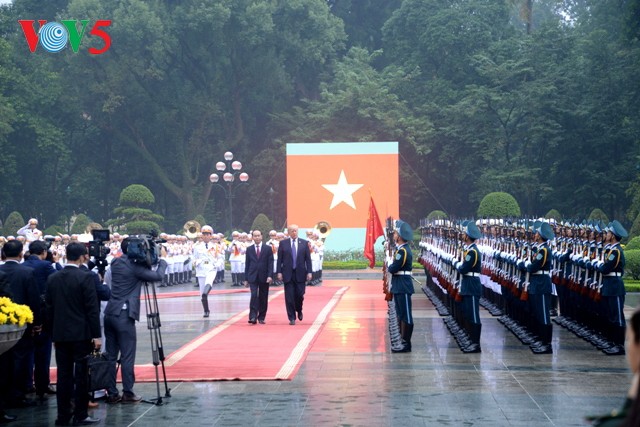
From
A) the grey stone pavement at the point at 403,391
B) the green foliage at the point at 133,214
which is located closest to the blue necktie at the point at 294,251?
the grey stone pavement at the point at 403,391

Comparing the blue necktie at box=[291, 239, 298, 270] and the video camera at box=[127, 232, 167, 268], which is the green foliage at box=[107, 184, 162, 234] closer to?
the blue necktie at box=[291, 239, 298, 270]

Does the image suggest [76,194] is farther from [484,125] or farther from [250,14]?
[484,125]

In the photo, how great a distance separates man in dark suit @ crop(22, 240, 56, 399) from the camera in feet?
39.7

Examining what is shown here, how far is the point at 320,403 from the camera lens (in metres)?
11.2

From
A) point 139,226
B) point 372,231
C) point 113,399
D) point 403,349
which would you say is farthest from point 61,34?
point 113,399

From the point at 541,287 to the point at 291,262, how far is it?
6792 millimetres

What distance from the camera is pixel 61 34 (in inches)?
2480

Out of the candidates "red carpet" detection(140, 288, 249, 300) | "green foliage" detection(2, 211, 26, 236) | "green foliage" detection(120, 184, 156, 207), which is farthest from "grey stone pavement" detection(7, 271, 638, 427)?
"green foliage" detection(2, 211, 26, 236)

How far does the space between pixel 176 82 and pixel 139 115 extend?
3188 mm

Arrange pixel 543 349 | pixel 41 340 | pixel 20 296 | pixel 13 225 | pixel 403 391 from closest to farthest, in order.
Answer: pixel 20 296 → pixel 403 391 → pixel 41 340 → pixel 543 349 → pixel 13 225

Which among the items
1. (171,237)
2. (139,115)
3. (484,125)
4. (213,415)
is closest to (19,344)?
(213,415)

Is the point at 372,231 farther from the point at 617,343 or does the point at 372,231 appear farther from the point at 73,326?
the point at 73,326

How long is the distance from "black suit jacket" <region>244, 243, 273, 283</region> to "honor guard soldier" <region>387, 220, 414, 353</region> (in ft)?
17.2

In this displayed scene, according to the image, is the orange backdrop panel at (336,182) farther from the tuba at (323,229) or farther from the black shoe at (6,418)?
the black shoe at (6,418)
